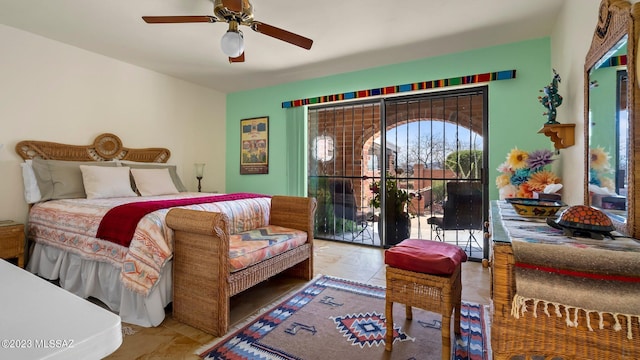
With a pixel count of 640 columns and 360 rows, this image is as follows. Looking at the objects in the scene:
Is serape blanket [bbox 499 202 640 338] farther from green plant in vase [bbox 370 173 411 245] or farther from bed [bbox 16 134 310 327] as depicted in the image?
green plant in vase [bbox 370 173 411 245]

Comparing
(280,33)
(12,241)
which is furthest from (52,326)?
(12,241)

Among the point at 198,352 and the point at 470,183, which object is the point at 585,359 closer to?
the point at 198,352

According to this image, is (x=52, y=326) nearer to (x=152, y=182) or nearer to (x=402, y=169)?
(x=152, y=182)

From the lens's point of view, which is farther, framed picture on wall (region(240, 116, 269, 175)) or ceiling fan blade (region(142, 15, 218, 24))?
framed picture on wall (region(240, 116, 269, 175))

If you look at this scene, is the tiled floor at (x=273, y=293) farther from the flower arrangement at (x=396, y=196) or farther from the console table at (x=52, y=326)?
the console table at (x=52, y=326)

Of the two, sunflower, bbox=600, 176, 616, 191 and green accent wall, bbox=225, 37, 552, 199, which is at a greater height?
green accent wall, bbox=225, 37, 552, 199

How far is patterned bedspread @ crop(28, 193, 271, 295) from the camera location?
1903 mm

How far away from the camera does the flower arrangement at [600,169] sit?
4.33ft

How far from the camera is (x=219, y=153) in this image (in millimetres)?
5094

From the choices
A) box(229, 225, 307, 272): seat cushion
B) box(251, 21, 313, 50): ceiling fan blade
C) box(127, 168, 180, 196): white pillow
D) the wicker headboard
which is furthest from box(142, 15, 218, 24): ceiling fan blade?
the wicker headboard

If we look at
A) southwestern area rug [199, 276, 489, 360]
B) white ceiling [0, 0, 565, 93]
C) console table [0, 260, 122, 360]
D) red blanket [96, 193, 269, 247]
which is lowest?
southwestern area rug [199, 276, 489, 360]

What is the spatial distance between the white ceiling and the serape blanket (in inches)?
88.3

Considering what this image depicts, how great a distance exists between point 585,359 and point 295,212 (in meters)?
2.20

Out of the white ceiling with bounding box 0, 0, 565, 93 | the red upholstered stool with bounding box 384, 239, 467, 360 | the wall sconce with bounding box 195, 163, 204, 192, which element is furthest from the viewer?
the wall sconce with bounding box 195, 163, 204, 192
